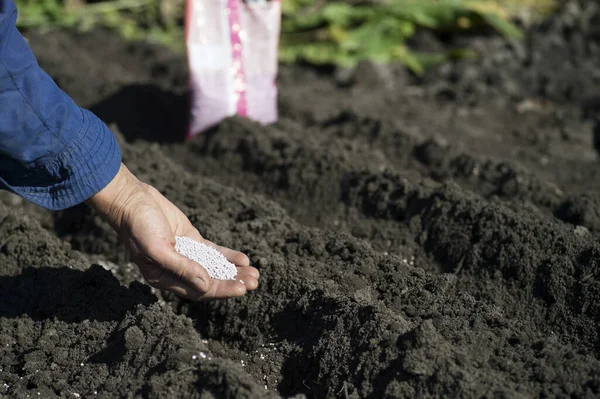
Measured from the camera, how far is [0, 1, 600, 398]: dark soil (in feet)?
8.27

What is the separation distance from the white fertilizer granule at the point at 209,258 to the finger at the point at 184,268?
0.45 ft

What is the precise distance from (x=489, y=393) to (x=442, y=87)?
4.58 meters

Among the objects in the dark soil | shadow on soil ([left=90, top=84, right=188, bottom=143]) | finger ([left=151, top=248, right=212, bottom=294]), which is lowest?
shadow on soil ([left=90, top=84, right=188, bottom=143])

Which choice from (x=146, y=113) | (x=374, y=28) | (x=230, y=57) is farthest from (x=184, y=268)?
(x=374, y=28)

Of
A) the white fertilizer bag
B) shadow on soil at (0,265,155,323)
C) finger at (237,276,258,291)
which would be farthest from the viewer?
the white fertilizer bag

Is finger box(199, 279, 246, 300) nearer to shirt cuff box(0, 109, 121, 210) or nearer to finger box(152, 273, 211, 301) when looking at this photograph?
finger box(152, 273, 211, 301)

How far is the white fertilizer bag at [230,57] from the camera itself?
16.3 feet

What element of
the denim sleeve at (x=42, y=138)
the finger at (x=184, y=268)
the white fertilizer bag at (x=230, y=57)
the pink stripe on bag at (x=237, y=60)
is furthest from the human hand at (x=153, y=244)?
the pink stripe on bag at (x=237, y=60)

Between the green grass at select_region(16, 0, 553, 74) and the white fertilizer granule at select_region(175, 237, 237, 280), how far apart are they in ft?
14.0

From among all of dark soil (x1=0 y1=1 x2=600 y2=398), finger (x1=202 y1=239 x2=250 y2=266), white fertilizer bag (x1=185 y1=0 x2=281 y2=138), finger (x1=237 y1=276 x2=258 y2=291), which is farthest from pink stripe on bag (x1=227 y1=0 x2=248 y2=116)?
finger (x1=237 y1=276 x2=258 y2=291)

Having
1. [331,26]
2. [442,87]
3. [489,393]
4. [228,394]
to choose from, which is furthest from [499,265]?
[331,26]

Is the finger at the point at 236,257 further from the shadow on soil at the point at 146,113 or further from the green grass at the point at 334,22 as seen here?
the green grass at the point at 334,22

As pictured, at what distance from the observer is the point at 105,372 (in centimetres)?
268

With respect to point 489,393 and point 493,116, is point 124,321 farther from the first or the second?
point 493,116
